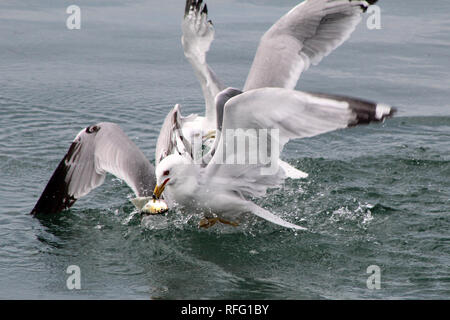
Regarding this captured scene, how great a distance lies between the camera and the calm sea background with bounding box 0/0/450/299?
5.88 meters

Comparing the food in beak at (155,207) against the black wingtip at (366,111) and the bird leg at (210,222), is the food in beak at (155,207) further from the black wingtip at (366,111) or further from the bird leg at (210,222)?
the black wingtip at (366,111)

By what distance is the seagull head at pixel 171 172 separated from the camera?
6551 mm

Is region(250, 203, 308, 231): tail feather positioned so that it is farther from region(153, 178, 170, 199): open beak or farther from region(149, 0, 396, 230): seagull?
region(153, 178, 170, 199): open beak

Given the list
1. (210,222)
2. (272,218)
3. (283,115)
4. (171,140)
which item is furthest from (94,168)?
(283,115)

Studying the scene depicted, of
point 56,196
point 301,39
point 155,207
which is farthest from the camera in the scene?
point 301,39

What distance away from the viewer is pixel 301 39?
822cm

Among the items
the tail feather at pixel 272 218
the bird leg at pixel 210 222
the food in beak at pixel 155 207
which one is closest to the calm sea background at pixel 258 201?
the bird leg at pixel 210 222

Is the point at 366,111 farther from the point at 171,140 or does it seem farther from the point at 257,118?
the point at 171,140

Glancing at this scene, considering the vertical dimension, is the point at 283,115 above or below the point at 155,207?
above

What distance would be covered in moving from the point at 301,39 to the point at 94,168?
2568 mm

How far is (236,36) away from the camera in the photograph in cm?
1303

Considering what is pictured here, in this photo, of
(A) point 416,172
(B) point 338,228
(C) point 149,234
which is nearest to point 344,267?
(B) point 338,228

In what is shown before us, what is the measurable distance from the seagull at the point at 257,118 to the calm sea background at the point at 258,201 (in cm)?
33

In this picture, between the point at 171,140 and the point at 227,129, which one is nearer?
the point at 227,129
